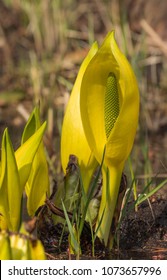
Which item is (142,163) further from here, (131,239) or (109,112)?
(109,112)

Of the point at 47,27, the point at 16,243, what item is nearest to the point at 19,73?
the point at 47,27

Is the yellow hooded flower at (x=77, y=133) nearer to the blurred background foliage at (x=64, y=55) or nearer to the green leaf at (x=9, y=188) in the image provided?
the green leaf at (x=9, y=188)

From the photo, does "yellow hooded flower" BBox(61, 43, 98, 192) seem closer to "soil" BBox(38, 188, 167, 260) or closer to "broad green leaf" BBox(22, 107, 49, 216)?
"broad green leaf" BBox(22, 107, 49, 216)

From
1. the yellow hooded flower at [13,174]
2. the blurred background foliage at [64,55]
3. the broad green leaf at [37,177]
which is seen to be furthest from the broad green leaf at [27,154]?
the blurred background foliage at [64,55]

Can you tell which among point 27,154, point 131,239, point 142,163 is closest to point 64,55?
point 142,163
